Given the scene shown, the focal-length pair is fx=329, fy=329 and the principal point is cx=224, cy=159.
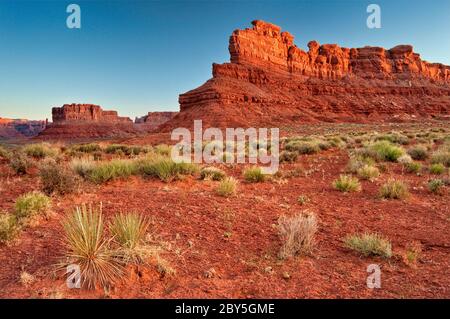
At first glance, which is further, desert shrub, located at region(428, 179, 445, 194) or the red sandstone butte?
the red sandstone butte

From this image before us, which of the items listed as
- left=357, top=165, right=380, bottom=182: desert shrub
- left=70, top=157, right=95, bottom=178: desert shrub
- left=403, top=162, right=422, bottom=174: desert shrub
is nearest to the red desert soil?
left=70, top=157, right=95, bottom=178: desert shrub

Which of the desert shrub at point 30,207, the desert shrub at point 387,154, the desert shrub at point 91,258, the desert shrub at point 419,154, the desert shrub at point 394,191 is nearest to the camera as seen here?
the desert shrub at point 91,258

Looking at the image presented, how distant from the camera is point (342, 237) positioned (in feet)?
16.5

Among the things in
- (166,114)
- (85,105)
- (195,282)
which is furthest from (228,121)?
(166,114)

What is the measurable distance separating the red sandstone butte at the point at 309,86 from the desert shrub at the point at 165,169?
43.9 meters

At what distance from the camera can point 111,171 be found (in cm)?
836

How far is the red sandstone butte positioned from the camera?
61688mm

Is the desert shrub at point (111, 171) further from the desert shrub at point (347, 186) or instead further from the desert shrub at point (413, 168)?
the desert shrub at point (413, 168)

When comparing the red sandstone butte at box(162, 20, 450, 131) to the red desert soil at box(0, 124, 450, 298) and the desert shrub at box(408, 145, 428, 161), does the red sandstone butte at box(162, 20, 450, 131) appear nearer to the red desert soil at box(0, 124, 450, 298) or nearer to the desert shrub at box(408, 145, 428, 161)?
the desert shrub at box(408, 145, 428, 161)

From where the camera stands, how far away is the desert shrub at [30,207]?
17.0 feet

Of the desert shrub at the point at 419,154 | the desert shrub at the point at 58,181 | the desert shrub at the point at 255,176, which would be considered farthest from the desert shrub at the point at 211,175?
the desert shrub at the point at 419,154

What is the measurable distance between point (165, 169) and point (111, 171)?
1.39 metres

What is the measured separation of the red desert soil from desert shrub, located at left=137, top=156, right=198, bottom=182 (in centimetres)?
44

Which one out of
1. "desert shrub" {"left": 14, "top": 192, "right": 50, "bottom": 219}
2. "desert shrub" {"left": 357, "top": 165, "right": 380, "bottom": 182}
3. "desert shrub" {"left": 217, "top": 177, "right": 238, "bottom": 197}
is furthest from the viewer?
"desert shrub" {"left": 357, "top": 165, "right": 380, "bottom": 182}
